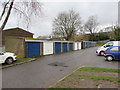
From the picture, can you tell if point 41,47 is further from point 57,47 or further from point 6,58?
point 6,58

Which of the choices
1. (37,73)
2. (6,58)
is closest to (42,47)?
(6,58)

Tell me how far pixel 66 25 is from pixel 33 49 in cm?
2340

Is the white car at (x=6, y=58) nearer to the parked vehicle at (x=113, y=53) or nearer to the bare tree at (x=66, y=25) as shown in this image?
the parked vehicle at (x=113, y=53)

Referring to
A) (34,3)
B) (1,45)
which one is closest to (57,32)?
(34,3)

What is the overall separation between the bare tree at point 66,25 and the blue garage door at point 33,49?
20.8 meters

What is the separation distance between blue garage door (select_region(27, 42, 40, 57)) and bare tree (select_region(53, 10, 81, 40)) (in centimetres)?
2078

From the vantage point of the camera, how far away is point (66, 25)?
3316cm

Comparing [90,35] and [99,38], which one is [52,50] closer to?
[90,35]

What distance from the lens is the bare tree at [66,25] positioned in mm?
32844

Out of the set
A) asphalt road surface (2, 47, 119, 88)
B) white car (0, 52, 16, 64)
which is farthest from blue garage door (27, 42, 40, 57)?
asphalt road surface (2, 47, 119, 88)

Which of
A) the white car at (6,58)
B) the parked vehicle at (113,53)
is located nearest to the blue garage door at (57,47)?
the white car at (6,58)

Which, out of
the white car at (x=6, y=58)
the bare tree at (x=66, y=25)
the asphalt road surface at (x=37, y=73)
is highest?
the bare tree at (x=66, y=25)

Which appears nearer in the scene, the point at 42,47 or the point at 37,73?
the point at 37,73

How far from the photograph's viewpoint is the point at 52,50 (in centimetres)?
1594
